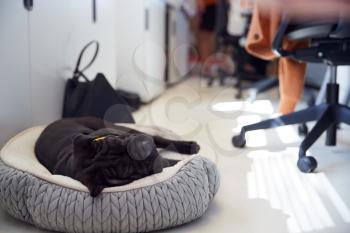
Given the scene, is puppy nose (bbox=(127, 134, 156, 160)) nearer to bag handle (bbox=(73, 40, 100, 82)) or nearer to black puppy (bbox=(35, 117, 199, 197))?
black puppy (bbox=(35, 117, 199, 197))

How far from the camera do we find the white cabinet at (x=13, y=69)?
1307 mm

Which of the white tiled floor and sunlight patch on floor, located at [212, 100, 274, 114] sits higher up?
the white tiled floor

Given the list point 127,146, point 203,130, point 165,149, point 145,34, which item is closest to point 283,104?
point 203,130

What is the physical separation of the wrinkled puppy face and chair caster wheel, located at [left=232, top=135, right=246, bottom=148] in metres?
0.83

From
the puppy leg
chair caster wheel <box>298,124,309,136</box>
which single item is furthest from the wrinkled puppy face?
chair caster wheel <box>298,124,309,136</box>

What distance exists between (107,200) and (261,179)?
2.15ft

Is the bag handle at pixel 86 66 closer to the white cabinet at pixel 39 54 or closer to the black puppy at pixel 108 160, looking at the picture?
the white cabinet at pixel 39 54

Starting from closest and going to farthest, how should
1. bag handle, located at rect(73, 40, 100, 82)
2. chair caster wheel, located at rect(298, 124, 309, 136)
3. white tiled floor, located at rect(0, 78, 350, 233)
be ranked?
white tiled floor, located at rect(0, 78, 350, 233)
bag handle, located at rect(73, 40, 100, 82)
chair caster wheel, located at rect(298, 124, 309, 136)

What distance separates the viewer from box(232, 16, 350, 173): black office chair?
145 cm

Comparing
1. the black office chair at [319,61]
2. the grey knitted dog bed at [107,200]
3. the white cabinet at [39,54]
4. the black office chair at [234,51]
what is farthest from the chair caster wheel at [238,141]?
the black office chair at [234,51]

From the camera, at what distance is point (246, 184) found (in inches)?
53.5

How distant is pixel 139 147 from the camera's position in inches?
37.2

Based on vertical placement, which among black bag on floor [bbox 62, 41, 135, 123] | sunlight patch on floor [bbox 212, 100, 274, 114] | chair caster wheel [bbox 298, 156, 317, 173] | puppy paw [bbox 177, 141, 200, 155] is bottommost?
sunlight patch on floor [bbox 212, 100, 274, 114]

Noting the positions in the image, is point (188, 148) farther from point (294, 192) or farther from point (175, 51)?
point (175, 51)
